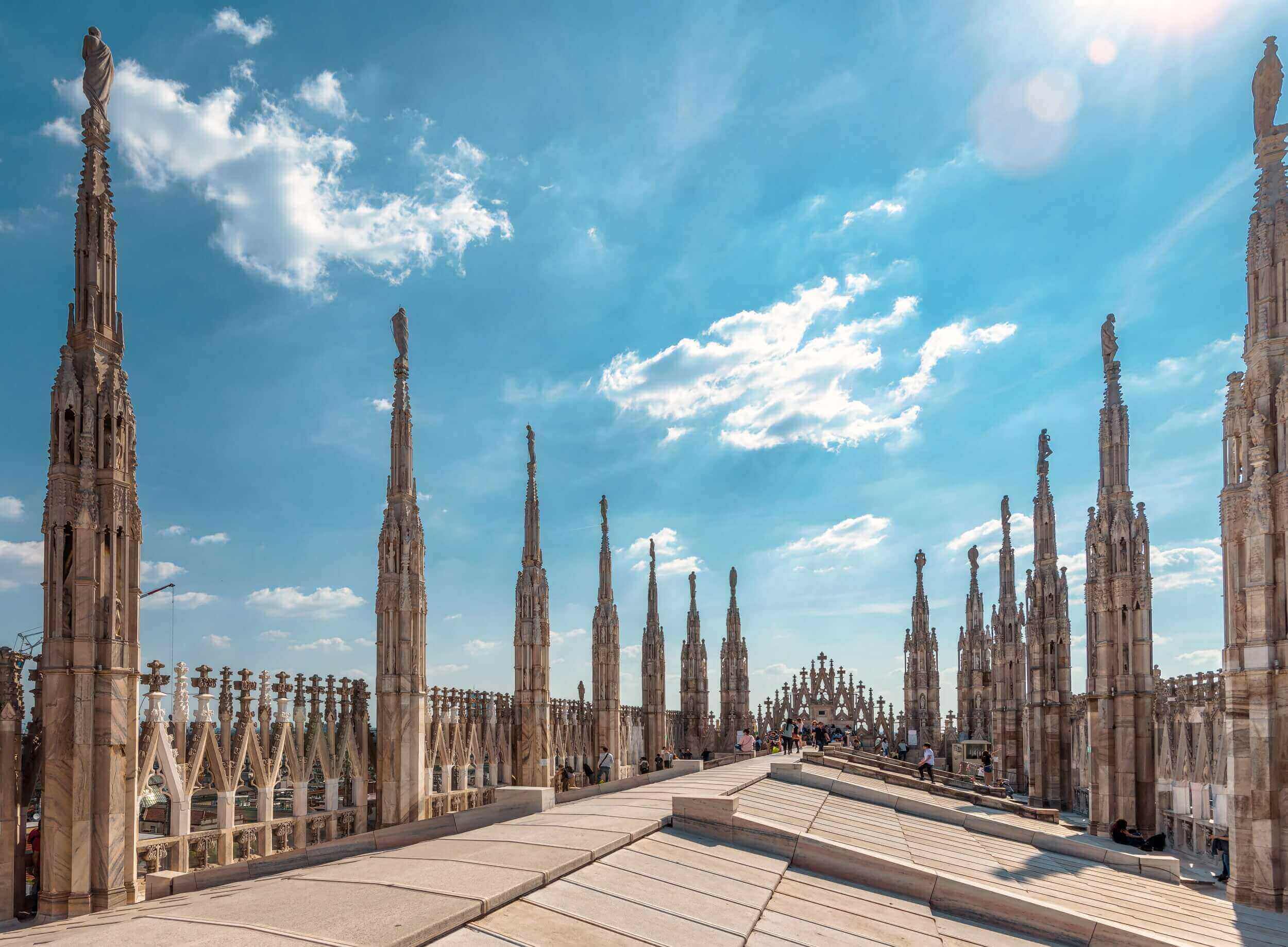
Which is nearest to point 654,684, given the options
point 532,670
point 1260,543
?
point 532,670

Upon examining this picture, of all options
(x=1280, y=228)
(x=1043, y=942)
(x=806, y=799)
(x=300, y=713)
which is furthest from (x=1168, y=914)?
(x=300, y=713)

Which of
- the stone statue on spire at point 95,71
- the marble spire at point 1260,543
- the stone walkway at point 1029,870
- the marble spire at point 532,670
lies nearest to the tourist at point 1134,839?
the stone walkway at point 1029,870

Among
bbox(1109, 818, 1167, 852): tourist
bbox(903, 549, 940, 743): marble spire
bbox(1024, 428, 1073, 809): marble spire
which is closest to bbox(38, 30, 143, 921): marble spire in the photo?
bbox(1109, 818, 1167, 852): tourist

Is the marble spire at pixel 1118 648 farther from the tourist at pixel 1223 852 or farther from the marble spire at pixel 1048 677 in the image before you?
the marble spire at pixel 1048 677

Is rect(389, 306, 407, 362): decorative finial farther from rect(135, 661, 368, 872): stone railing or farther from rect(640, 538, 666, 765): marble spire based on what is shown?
rect(640, 538, 666, 765): marble spire

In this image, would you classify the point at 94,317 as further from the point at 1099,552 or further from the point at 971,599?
the point at 971,599

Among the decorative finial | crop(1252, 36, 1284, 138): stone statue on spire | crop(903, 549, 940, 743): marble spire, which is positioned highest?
crop(1252, 36, 1284, 138): stone statue on spire

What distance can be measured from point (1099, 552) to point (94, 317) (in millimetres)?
23289

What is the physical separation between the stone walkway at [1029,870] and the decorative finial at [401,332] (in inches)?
443

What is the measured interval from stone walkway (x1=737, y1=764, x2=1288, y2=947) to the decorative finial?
11.3 metres

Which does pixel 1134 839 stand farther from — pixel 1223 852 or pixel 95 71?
pixel 95 71

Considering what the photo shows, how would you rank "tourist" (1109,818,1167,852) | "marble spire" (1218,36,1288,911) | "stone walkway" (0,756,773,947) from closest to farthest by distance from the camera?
"stone walkway" (0,756,773,947) → "marble spire" (1218,36,1288,911) → "tourist" (1109,818,1167,852)

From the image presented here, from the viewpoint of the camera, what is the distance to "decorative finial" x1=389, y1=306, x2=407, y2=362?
1962 cm

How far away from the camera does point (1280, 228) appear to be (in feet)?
49.6
